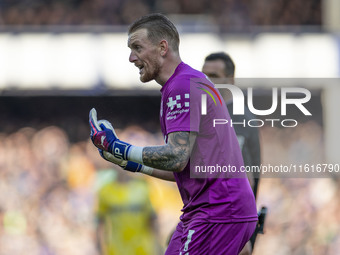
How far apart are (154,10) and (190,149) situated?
39.0 feet

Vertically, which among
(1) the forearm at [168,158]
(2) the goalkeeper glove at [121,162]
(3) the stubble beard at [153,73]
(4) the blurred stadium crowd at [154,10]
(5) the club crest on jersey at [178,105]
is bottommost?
(1) the forearm at [168,158]

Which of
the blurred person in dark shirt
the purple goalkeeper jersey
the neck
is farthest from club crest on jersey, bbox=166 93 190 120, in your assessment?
the blurred person in dark shirt

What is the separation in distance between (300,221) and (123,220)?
4.39 m

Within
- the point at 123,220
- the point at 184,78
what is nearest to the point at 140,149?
the point at 184,78

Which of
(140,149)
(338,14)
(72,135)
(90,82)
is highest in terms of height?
(338,14)

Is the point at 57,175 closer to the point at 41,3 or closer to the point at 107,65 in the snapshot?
the point at 107,65

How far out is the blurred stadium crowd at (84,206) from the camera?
11602 mm

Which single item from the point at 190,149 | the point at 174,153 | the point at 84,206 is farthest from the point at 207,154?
the point at 84,206

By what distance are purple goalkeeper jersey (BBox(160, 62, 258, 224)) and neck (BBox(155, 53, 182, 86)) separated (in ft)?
0.16

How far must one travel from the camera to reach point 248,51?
14.0 m

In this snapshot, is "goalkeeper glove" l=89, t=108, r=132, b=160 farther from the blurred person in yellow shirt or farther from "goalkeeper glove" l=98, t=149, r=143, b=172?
the blurred person in yellow shirt

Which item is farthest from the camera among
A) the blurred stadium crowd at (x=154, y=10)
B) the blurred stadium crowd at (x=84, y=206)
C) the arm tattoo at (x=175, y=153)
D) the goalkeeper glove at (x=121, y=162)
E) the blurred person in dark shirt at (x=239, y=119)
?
the blurred stadium crowd at (x=154, y=10)

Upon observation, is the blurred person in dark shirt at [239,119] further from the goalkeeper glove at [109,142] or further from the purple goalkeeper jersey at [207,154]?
the goalkeeper glove at [109,142]

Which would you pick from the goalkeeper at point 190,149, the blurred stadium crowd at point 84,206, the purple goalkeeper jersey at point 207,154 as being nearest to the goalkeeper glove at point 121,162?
the goalkeeper at point 190,149
